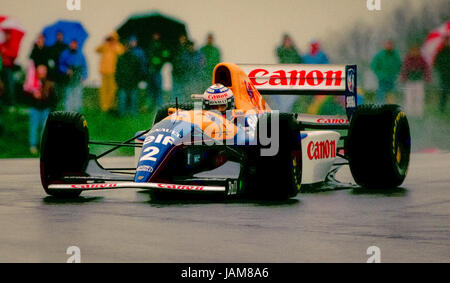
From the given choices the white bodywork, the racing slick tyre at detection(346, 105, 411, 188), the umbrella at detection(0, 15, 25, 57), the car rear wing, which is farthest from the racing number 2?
the umbrella at detection(0, 15, 25, 57)

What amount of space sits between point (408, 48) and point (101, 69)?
6939 mm

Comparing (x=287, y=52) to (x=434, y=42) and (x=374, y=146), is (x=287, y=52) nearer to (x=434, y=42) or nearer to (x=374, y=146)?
(x=434, y=42)

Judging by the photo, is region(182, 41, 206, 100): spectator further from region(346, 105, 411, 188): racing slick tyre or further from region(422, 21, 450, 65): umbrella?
region(346, 105, 411, 188): racing slick tyre

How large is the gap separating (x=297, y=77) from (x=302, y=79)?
0.07 meters

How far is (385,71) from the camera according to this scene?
20844 mm

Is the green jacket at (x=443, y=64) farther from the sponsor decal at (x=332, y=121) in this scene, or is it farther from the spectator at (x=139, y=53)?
the sponsor decal at (x=332, y=121)

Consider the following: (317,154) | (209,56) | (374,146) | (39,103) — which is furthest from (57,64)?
(374,146)

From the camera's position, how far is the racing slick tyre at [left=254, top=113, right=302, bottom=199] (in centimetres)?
966

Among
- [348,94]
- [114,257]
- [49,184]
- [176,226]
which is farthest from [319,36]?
[114,257]

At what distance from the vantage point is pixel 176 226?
321 inches

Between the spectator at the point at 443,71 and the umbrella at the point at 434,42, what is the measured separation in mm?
111
